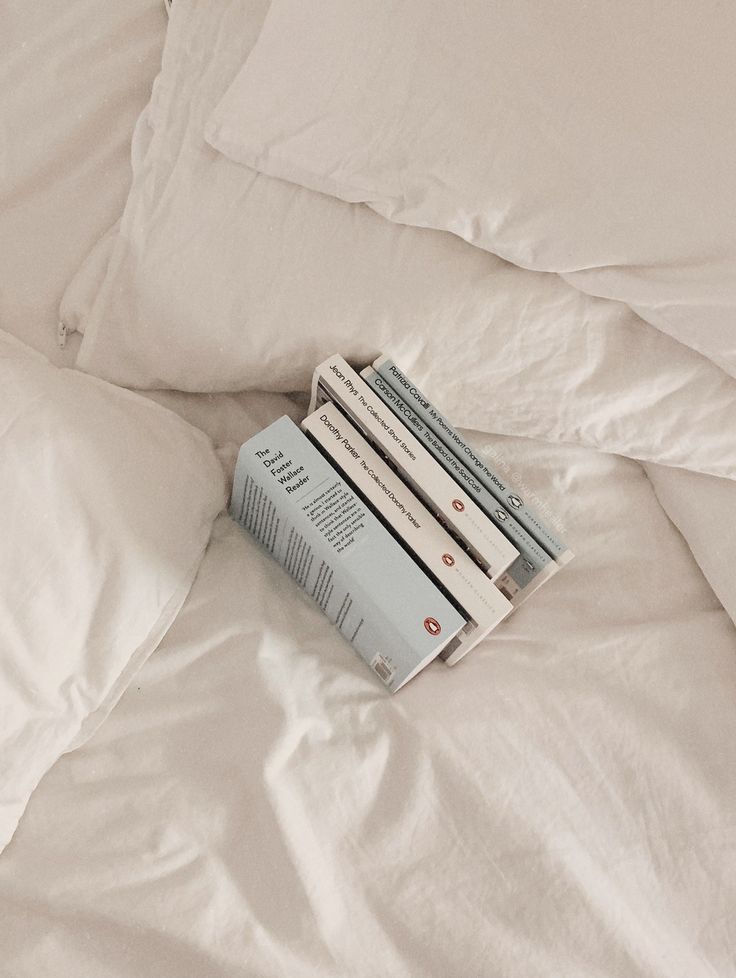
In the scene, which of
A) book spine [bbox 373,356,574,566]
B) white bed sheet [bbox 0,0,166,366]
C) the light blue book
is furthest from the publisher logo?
white bed sheet [bbox 0,0,166,366]

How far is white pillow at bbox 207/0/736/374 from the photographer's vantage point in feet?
1.71

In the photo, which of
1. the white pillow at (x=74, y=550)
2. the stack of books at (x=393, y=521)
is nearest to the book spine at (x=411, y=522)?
the stack of books at (x=393, y=521)

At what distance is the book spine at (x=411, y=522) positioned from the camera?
574 millimetres

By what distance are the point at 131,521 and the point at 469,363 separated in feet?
0.98

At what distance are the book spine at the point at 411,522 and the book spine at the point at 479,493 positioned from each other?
0.12 feet

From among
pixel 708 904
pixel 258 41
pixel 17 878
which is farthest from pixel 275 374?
pixel 708 904

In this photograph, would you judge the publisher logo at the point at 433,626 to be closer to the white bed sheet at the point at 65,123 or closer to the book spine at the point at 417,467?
the book spine at the point at 417,467

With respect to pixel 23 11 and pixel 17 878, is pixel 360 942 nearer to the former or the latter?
pixel 17 878

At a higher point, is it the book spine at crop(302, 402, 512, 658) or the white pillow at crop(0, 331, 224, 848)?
the book spine at crop(302, 402, 512, 658)

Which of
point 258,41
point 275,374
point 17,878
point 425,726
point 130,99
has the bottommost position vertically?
point 17,878

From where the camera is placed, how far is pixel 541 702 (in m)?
0.59

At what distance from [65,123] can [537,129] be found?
450mm

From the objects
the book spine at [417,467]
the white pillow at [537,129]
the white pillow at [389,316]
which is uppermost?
the white pillow at [537,129]

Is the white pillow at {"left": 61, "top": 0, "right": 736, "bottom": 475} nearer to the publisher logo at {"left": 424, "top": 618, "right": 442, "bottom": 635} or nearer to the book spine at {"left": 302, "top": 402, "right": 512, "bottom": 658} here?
the book spine at {"left": 302, "top": 402, "right": 512, "bottom": 658}
